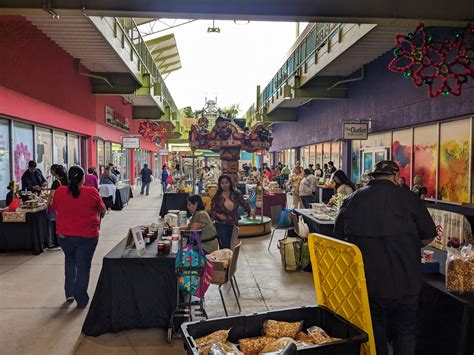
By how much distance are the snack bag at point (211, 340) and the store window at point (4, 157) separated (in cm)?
806

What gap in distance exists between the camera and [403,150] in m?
11.2

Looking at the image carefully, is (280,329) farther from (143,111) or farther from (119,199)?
(143,111)

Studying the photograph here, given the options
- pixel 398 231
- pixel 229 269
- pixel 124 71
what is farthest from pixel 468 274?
pixel 124 71

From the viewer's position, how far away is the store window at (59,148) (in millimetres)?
11997

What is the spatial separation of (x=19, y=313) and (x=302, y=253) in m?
4.24

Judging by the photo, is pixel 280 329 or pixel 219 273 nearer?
pixel 280 329

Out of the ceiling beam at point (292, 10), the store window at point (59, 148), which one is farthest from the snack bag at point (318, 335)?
the store window at point (59, 148)

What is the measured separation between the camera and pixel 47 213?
7.61 m

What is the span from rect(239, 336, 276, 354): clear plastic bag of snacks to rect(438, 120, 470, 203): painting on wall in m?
7.43

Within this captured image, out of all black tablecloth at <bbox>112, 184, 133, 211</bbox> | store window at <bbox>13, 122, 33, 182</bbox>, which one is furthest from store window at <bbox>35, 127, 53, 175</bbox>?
black tablecloth at <bbox>112, 184, 133, 211</bbox>

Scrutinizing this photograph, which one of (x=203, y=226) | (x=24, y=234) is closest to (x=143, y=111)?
(x=24, y=234)

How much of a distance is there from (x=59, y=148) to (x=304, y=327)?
38.5 feet

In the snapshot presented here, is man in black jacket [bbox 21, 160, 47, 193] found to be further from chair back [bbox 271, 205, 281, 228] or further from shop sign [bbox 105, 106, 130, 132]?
shop sign [bbox 105, 106, 130, 132]

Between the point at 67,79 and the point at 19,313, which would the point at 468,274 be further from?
the point at 67,79
